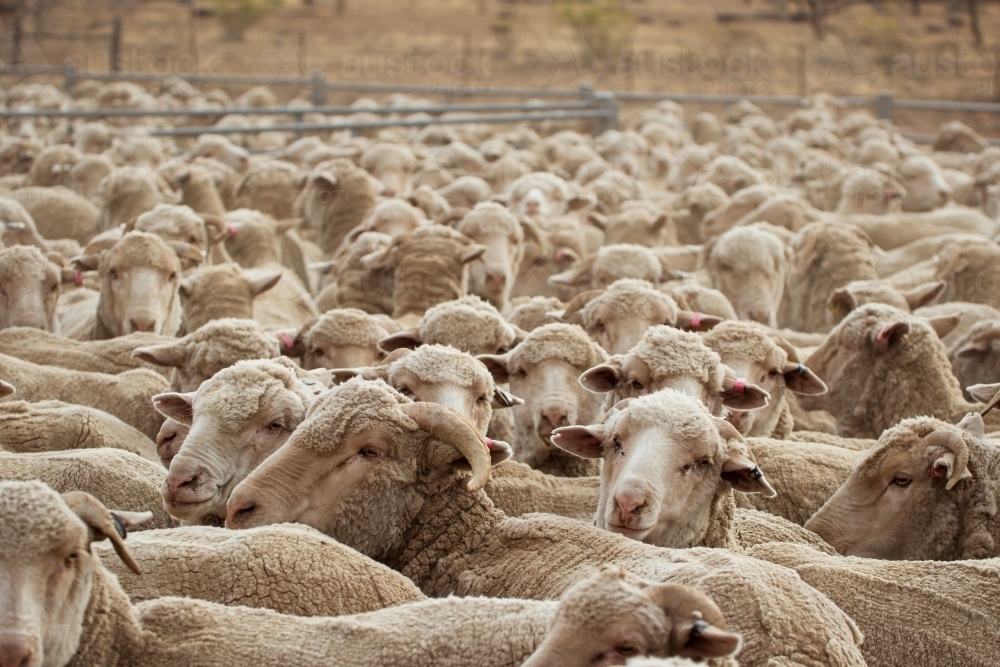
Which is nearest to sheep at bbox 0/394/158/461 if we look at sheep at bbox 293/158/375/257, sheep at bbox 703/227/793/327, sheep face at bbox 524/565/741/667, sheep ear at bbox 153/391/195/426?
sheep ear at bbox 153/391/195/426

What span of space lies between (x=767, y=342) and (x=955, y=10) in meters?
40.4

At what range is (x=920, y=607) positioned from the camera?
3.82 meters

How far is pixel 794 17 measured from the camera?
4244 centimetres

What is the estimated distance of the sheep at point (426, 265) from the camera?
7605 millimetres

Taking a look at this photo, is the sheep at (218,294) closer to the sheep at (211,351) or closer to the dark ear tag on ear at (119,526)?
the sheep at (211,351)

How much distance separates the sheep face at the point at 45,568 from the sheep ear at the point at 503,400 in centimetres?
230

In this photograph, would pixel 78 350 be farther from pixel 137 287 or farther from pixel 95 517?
pixel 95 517

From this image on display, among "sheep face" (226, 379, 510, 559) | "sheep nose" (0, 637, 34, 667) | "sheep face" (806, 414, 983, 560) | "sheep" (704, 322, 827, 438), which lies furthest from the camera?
"sheep" (704, 322, 827, 438)

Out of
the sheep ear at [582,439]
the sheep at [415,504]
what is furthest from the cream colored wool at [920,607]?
the sheep ear at [582,439]

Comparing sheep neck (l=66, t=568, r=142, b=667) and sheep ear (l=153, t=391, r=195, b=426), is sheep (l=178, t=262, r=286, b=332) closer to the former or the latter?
sheep ear (l=153, t=391, r=195, b=426)

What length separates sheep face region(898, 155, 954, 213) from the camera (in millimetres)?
14164

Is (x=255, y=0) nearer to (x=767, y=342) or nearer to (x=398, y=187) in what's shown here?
(x=398, y=187)

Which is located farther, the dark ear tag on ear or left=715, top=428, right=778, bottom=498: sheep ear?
left=715, top=428, right=778, bottom=498: sheep ear

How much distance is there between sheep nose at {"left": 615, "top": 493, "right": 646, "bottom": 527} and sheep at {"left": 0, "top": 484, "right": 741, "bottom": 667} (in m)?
0.88
